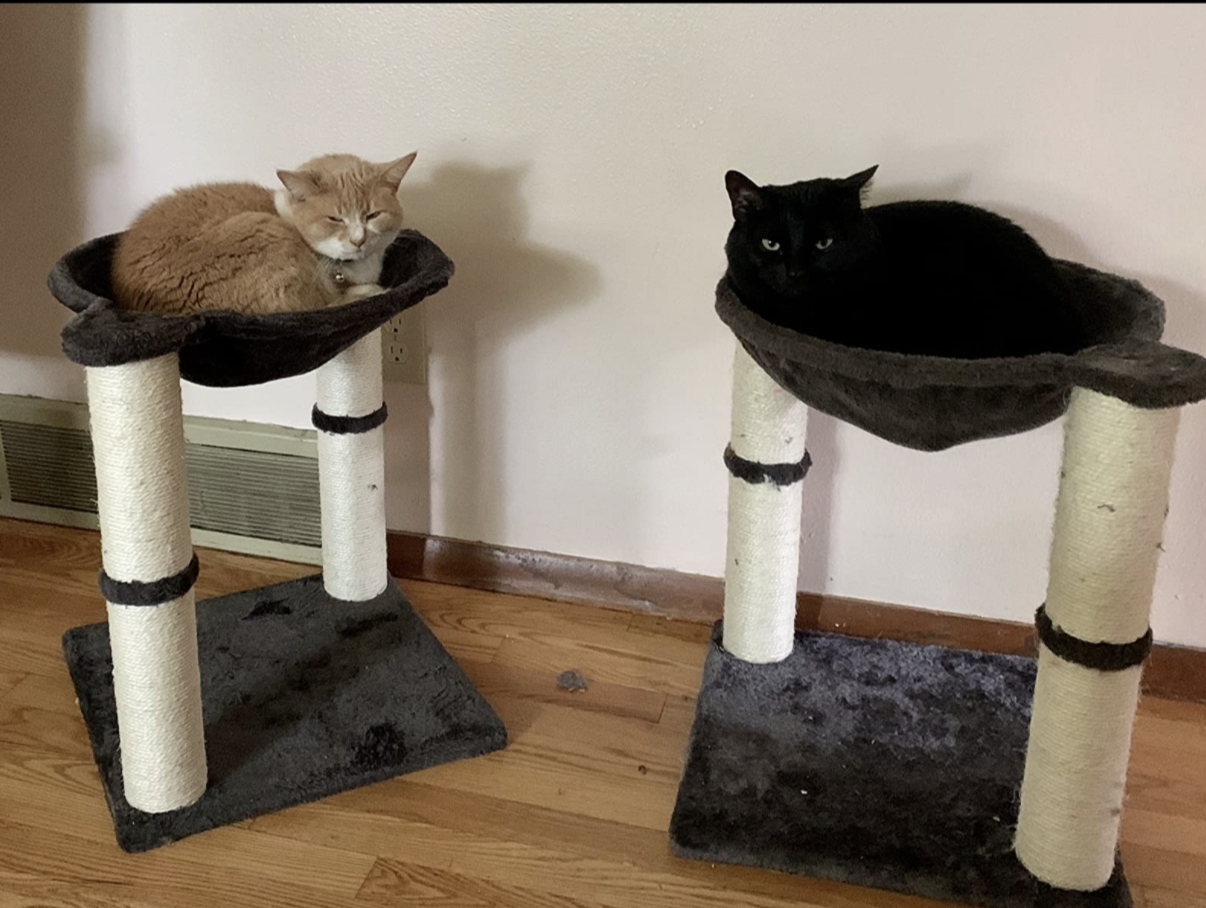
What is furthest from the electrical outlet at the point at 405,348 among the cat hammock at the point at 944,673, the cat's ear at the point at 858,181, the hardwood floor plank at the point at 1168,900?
the hardwood floor plank at the point at 1168,900

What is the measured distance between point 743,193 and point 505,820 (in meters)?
0.72

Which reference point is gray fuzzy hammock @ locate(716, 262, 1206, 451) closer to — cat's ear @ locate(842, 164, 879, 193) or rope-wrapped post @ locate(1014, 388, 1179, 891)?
rope-wrapped post @ locate(1014, 388, 1179, 891)

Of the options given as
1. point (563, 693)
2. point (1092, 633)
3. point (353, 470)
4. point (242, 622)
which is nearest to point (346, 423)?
point (353, 470)

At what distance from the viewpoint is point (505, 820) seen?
3.80 feet

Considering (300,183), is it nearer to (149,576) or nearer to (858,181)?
(149,576)

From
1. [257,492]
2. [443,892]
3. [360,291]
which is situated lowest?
[443,892]

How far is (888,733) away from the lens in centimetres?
126

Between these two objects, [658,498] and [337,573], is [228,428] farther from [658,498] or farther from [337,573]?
[658,498]

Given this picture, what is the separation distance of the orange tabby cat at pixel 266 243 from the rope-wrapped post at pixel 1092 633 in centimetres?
80

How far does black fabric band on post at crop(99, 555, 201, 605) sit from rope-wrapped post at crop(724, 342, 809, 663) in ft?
2.16

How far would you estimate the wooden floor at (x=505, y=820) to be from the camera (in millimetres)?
1063

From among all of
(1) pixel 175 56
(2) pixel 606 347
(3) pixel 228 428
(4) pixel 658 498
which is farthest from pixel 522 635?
(1) pixel 175 56

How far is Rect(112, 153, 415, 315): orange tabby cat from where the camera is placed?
1.11 meters

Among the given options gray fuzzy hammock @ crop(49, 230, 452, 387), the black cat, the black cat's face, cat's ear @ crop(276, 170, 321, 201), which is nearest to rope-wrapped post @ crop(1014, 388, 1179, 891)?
the black cat
